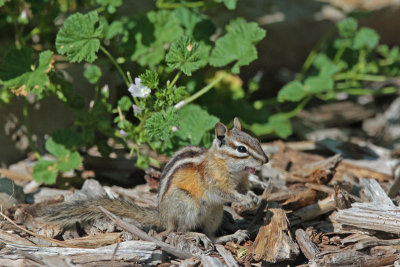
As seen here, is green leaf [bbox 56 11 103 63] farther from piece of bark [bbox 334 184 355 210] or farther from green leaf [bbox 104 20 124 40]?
piece of bark [bbox 334 184 355 210]

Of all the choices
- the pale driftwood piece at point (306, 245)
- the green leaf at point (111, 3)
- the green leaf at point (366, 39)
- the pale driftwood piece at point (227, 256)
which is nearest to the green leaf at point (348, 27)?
the green leaf at point (366, 39)

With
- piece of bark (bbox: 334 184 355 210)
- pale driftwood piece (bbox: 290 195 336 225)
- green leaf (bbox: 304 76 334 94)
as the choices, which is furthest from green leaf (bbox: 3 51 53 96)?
green leaf (bbox: 304 76 334 94)

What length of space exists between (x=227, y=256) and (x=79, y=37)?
6.44 feet

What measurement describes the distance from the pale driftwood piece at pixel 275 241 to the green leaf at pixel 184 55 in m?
1.21

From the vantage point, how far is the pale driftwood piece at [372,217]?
152 inches

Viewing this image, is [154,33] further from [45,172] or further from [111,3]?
[45,172]

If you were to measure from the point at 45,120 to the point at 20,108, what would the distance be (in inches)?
11.3

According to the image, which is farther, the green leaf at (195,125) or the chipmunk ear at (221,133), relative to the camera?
the green leaf at (195,125)

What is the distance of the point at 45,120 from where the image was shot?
5508 mm

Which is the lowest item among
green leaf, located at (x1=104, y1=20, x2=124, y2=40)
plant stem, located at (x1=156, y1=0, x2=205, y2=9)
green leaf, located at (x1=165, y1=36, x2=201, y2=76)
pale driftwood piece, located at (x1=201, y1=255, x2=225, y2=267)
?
pale driftwood piece, located at (x1=201, y1=255, x2=225, y2=267)

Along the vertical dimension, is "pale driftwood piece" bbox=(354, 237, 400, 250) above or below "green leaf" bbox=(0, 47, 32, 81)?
below

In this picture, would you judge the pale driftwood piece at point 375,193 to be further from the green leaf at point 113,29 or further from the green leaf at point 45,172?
the green leaf at point 45,172

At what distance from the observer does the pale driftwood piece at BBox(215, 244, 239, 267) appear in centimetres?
374

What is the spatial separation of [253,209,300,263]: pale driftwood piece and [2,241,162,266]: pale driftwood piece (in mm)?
697
